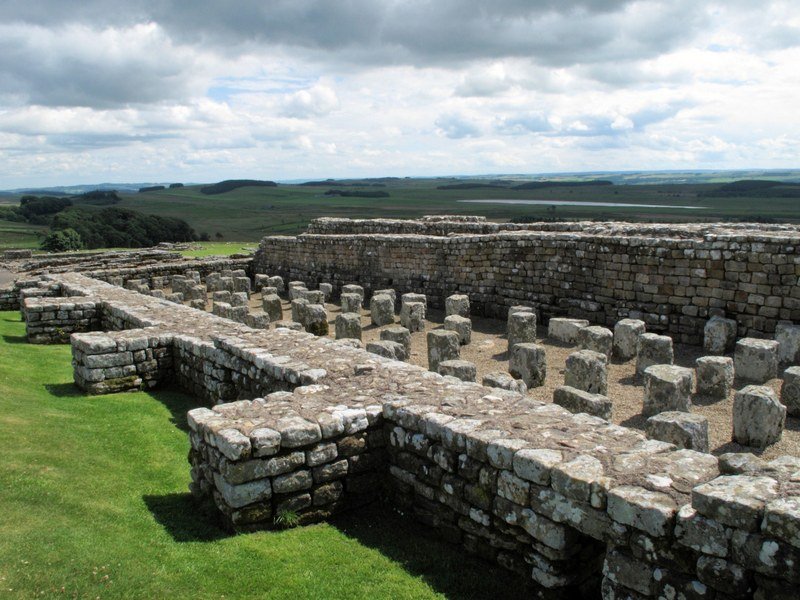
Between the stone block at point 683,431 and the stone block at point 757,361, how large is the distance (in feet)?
12.9

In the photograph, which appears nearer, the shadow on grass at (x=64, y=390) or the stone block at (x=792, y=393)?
the stone block at (x=792, y=393)

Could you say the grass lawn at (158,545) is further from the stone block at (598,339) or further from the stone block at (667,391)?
the stone block at (598,339)

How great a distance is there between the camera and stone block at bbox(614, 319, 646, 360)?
12.8 meters

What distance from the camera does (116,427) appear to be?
26.4 feet

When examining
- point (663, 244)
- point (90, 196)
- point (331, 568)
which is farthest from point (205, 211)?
point (331, 568)

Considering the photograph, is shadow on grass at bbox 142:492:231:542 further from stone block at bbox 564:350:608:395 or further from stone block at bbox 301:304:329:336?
stone block at bbox 301:304:329:336

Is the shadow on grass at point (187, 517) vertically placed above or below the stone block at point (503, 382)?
below

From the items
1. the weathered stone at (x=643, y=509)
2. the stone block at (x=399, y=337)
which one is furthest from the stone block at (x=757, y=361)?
the weathered stone at (x=643, y=509)

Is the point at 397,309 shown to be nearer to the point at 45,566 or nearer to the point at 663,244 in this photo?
the point at 663,244

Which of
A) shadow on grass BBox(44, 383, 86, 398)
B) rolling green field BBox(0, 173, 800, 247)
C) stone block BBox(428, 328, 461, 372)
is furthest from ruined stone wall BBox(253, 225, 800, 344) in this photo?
rolling green field BBox(0, 173, 800, 247)

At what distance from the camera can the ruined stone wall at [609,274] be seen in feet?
41.7

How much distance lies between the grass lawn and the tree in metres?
41.3

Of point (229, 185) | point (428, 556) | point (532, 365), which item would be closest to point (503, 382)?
point (532, 365)

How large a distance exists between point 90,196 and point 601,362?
415ft
